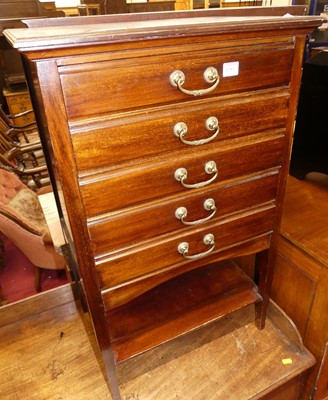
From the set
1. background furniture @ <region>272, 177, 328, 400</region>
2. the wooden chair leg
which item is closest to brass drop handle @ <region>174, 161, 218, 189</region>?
background furniture @ <region>272, 177, 328, 400</region>

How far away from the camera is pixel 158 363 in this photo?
1.13 metres

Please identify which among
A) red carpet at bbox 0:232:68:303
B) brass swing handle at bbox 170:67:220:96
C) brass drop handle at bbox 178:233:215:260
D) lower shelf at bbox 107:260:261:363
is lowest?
red carpet at bbox 0:232:68:303

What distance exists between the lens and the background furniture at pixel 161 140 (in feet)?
2.05

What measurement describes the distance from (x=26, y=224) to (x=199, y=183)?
1.09 meters

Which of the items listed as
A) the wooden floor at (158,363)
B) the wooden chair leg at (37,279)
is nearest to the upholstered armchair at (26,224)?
the wooden chair leg at (37,279)

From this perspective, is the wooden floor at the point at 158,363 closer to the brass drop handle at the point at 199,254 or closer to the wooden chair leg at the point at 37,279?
the brass drop handle at the point at 199,254

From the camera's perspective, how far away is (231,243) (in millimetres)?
948

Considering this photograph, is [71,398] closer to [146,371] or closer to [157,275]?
[146,371]

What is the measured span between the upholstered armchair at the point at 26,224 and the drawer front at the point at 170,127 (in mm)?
1005

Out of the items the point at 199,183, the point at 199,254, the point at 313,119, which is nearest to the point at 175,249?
the point at 199,254

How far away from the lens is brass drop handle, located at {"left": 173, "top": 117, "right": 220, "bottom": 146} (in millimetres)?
727

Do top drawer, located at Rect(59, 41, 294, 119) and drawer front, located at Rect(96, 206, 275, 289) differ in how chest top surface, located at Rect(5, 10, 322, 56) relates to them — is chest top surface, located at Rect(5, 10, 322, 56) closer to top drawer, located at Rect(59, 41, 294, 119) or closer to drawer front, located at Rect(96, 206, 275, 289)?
top drawer, located at Rect(59, 41, 294, 119)

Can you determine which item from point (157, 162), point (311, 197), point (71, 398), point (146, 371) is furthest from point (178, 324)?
point (311, 197)

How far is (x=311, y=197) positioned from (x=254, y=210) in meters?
0.50
